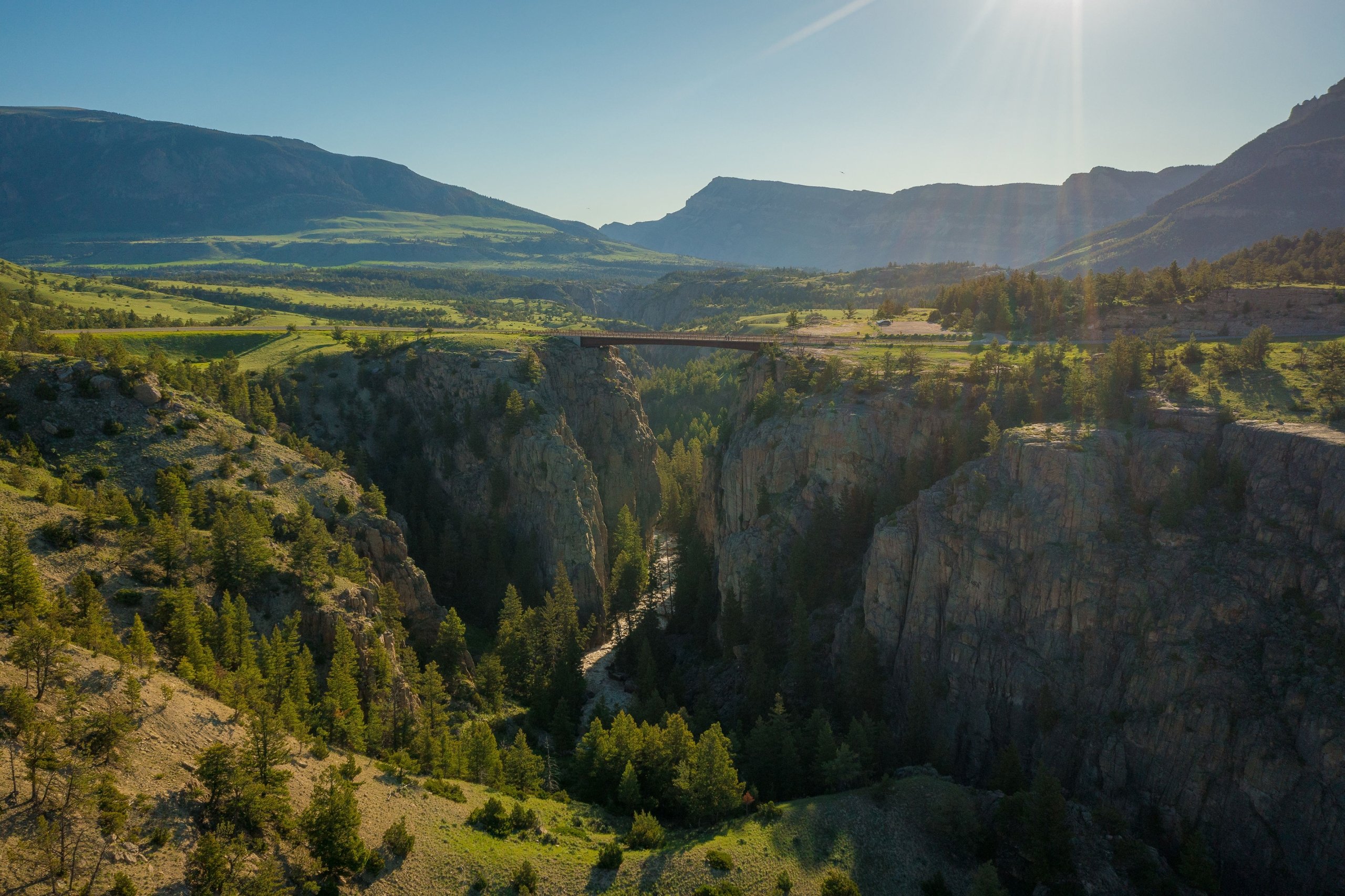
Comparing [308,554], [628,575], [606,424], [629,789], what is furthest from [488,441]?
[629,789]

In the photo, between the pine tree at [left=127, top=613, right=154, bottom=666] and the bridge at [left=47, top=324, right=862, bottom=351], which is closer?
the pine tree at [left=127, top=613, right=154, bottom=666]

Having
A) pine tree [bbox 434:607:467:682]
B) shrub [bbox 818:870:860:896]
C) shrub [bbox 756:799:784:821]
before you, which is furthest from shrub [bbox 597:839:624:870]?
pine tree [bbox 434:607:467:682]

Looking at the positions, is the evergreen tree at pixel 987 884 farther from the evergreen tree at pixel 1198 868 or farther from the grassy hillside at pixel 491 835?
the evergreen tree at pixel 1198 868

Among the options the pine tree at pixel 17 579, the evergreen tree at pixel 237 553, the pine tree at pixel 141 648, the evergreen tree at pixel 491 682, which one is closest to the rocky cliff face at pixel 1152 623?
the evergreen tree at pixel 491 682

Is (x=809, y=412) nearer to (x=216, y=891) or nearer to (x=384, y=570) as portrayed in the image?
(x=384, y=570)

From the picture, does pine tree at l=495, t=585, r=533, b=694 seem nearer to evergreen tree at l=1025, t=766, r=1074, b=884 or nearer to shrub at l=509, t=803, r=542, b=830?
shrub at l=509, t=803, r=542, b=830

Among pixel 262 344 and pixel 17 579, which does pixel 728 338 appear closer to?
pixel 262 344
